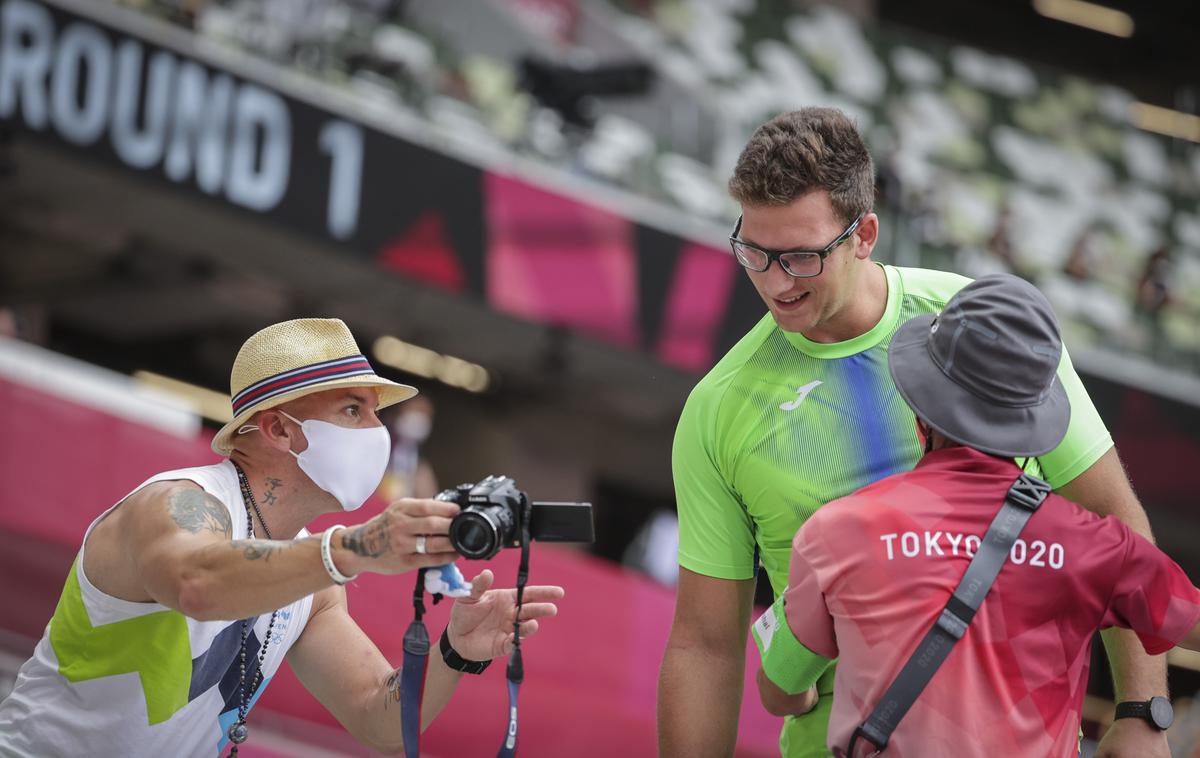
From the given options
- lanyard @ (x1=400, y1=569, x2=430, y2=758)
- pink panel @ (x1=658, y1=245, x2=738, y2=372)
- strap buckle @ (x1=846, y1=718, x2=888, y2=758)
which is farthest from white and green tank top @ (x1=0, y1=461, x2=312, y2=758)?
pink panel @ (x1=658, y1=245, x2=738, y2=372)

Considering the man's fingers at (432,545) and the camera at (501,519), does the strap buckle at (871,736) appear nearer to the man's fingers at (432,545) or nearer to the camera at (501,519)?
the camera at (501,519)

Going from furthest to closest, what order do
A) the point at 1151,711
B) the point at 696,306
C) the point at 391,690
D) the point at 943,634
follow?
the point at 696,306 < the point at 391,690 < the point at 1151,711 < the point at 943,634

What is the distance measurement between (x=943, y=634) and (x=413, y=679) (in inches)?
41.3

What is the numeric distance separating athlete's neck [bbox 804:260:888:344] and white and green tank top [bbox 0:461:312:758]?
121cm

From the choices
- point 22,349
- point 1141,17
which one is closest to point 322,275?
point 22,349

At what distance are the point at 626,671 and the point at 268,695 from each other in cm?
214

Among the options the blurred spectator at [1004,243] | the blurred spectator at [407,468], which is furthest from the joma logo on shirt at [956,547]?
the blurred spectator at [1004,243]

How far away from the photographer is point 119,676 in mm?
2805

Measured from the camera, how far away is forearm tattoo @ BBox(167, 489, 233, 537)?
2.61 meters

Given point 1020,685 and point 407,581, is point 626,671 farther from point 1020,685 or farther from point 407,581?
point 1020,685

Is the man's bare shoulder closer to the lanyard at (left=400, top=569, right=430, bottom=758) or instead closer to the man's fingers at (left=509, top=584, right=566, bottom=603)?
the lanyard at (left=400, top=569, right=430, bottom=758)

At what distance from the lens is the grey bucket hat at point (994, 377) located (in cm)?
240

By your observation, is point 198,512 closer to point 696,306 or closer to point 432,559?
point 432,559

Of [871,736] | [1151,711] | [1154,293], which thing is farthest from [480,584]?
[1154,293]
